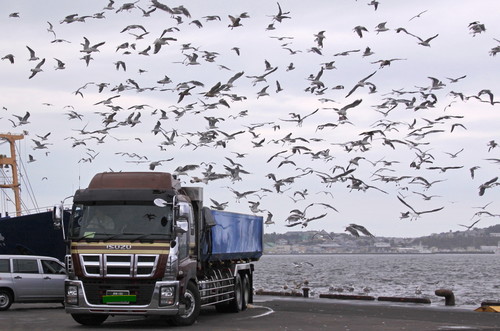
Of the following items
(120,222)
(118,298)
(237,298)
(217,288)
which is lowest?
(237,298)

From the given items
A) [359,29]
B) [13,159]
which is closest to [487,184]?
[359,29]

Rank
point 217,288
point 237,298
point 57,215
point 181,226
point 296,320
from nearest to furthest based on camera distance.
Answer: point 57,215 < point 181,226 < point 296,320 < point 217,288 < point 237,298

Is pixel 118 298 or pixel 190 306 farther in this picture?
pixel 190 306

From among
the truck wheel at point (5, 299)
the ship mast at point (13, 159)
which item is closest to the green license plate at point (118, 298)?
the truck wheel at point (5, 299)

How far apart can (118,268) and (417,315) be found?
10.1 meters

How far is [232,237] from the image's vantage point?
2566cm

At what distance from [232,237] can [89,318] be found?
583 centimetres

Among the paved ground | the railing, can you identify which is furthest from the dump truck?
the railing

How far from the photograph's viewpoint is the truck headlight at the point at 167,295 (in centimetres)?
1977

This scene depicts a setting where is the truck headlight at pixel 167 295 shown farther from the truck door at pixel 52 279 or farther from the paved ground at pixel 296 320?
the truck door at pixel 52 279

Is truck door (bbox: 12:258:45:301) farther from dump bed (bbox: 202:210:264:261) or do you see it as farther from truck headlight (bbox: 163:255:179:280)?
truck headlight (bbox: 163:255:179:280)

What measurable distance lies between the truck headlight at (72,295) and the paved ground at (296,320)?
773 mm

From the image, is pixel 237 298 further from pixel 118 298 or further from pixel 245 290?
pixel 118 298

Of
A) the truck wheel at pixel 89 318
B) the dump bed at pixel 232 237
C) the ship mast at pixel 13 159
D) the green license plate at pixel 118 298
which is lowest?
the truck wheel at pixel 89 318
